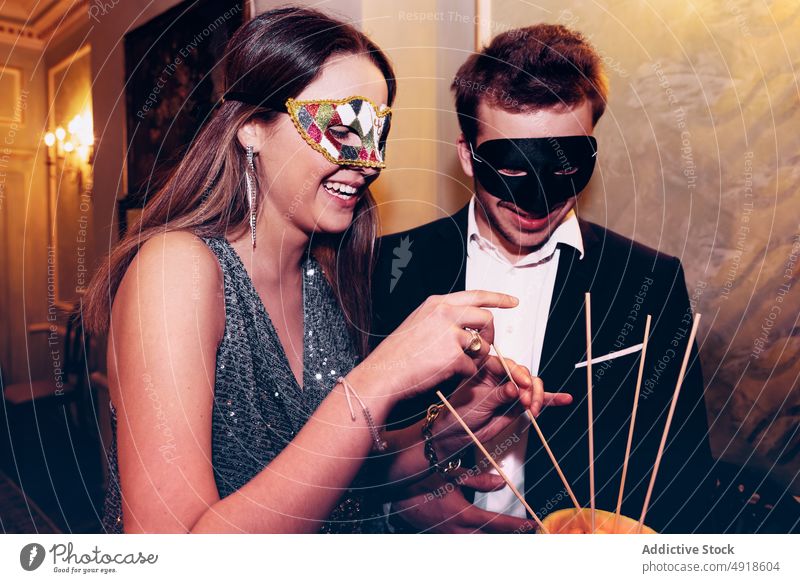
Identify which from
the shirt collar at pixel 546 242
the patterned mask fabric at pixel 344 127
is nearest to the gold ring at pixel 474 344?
the shirt collar at pixel 546 242

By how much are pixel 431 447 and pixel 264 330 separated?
0.25 metres

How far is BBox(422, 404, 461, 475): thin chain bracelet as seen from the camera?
660 mm

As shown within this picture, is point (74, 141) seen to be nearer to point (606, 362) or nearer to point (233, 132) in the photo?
point (233, 132)

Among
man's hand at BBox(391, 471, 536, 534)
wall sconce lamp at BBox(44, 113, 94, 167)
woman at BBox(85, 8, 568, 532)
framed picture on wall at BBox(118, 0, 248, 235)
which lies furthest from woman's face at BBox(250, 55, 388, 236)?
man's hand at BBox(391, 471, 536, 534)

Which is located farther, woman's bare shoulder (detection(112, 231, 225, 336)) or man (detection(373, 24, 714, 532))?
man (detection(373, 24, 714, 532))

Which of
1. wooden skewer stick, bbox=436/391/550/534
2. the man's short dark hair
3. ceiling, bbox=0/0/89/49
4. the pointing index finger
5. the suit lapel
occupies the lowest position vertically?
wooden skewer stick, bbox=436/391/550/534

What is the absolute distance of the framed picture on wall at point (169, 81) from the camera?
634 mm

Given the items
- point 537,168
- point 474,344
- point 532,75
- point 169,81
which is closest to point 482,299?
point 474,344

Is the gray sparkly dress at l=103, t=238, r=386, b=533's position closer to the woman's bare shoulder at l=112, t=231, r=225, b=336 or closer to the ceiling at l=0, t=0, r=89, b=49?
the woman's bare shoulder at l=112, t=231, r=225, b=336

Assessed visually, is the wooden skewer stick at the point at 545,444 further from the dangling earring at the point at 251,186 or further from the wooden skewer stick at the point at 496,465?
the dangling earring at the point at 251,186

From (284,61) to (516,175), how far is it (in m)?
0.29

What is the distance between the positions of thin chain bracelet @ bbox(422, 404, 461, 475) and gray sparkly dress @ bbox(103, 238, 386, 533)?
86mm

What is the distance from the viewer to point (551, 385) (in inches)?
26.0
